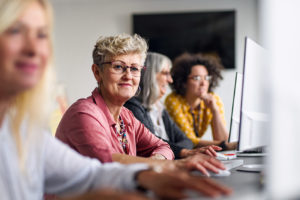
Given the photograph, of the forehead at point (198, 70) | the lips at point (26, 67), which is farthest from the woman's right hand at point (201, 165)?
the forehead at point (198, 70)

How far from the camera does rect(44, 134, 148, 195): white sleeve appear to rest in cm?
82

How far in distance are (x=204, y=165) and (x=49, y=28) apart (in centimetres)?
60

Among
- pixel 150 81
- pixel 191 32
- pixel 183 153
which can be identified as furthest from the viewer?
pixel 191 32

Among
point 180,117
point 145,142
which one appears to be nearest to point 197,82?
point 180,117

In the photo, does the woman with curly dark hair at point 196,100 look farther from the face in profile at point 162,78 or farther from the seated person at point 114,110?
the seated person at point 114,110

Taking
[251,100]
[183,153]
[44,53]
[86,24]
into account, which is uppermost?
[86,24]

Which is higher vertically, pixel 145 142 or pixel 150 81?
pixel 150 81

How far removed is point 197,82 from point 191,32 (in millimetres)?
1616

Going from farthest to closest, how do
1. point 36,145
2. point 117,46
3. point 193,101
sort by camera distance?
1. point 193,101
2. point 117,46
3. point 36,145

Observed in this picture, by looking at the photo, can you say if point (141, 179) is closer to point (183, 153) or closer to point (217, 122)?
point (183, 153)

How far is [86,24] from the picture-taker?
4457 mm

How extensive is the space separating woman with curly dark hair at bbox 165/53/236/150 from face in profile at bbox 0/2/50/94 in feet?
6.23

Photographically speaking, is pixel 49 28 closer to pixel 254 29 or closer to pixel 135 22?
pixel 135 22

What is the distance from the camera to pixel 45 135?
83cm
